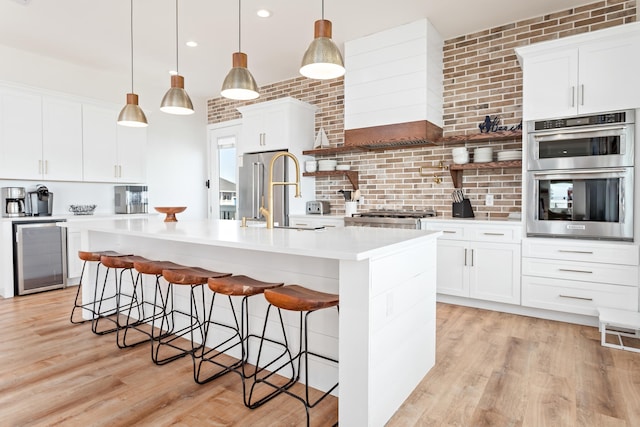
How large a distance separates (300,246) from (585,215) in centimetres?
271

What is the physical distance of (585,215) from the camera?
10.3ft

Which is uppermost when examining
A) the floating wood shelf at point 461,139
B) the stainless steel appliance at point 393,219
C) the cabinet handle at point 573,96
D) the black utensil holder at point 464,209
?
the cabinet handle at point 573,96

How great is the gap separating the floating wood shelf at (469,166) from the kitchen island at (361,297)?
186 cm

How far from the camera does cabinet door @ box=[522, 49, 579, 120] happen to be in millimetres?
3148

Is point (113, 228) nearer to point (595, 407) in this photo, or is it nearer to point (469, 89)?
point (595, 407)

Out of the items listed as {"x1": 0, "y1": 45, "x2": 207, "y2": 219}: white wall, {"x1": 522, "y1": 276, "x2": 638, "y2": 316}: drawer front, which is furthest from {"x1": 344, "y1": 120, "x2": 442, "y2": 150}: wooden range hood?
{"x1": 0, "y1": 45, "x2": 207, "y2": 219}: white wall

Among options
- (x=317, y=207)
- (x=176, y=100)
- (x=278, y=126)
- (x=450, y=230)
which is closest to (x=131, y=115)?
(x=176, y=100)

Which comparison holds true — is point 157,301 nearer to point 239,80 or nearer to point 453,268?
point 239,80

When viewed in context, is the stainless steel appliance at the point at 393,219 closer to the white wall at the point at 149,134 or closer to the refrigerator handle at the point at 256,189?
the refrigerator handle at the point at 256,189

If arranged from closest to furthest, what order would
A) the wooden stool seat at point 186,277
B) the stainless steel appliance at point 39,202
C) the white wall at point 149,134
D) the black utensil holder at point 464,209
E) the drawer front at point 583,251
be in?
the wooden stool seat at point 186,277 → the drawer front at point 583,251 → the black utensil holder at point 464,209 → the stainless steel appliance at point 39,202 → the white wall at point 149,134

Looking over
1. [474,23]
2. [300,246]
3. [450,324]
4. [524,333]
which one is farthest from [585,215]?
[300,246]

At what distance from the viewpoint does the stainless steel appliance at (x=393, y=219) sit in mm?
3898

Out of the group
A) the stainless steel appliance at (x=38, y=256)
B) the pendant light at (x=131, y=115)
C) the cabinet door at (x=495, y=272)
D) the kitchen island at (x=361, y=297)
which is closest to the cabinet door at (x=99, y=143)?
the stainless steel appliance at (x=38, y=256)

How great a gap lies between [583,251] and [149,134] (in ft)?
18.8
